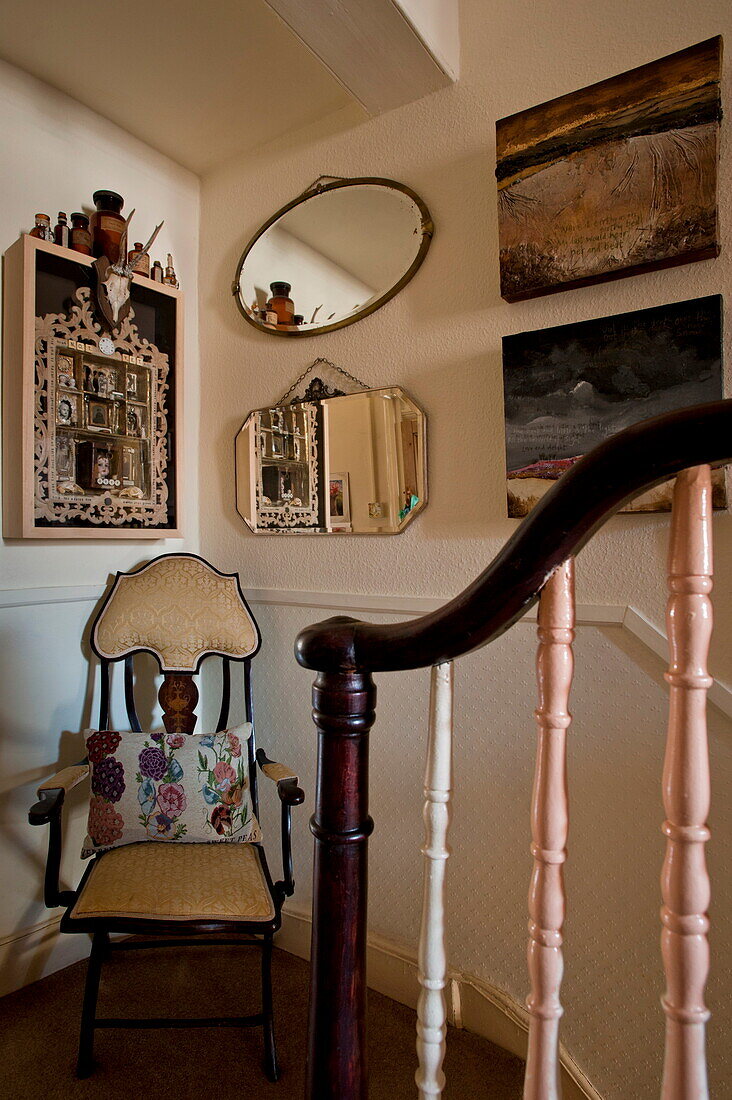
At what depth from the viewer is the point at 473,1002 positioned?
5.59 feet

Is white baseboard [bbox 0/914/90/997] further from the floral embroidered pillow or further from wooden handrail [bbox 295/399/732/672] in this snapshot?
wooden handrail [bbox 295/399/732/672]

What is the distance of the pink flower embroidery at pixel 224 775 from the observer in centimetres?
182

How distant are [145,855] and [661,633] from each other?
1418mm

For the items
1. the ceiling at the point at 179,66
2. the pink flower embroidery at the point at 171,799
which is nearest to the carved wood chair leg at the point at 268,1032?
the pink flower embroidery at the point at 171,799

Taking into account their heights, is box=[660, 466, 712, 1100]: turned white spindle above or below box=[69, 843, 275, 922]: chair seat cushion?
above

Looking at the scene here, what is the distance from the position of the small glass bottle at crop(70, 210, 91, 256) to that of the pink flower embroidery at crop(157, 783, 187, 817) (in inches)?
62.7

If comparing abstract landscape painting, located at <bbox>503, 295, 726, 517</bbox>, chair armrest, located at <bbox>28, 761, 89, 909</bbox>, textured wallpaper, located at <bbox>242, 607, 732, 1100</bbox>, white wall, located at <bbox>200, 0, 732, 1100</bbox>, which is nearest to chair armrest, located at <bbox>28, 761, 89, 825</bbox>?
chair armrest, located at <bbox>28, 761, 89, 909</bbox>

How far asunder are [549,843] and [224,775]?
1.42 m

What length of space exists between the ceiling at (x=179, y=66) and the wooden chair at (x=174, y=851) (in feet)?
4.70

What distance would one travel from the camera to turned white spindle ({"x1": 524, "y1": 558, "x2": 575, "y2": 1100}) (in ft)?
1.85

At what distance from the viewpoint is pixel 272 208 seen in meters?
2.21

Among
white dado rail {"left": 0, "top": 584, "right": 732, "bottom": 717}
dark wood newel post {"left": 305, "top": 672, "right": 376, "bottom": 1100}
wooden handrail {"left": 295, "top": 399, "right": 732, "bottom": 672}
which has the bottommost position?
dark wood newel post {"left": 305, "top": 672, "right": 376, "bottom": 1100}

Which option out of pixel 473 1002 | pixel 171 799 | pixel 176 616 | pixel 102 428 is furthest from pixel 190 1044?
pixel 102 428

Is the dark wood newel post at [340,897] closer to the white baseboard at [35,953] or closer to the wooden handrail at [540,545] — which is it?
the wooden handrail at [540,545]
